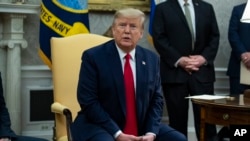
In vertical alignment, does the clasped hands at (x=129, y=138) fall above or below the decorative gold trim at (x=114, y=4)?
below

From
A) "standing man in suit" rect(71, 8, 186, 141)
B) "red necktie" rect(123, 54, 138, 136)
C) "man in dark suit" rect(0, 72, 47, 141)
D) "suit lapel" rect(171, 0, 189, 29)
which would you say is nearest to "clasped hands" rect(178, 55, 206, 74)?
"suit lapel" rect(171, 0, 189, 29)

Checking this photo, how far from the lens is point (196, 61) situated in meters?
3.65

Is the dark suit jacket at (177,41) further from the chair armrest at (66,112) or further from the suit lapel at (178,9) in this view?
the chair armrest at (66,112)

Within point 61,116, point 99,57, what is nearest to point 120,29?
point 99,57

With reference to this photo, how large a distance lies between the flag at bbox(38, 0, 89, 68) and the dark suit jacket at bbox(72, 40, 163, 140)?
1.19m

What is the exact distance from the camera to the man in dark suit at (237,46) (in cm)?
408

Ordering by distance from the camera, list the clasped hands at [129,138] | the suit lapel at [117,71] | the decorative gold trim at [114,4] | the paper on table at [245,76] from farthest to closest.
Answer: the decorative gold trim at [114,4] → the paper on table at [245,76] → the suit lapel at [117,71] → the clasped hands at [129,138]

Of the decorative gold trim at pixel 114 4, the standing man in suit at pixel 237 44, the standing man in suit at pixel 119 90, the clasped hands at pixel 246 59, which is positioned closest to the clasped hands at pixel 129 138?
the standing man in suit at pixel 119 90

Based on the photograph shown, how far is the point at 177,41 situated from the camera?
3723 millimetres

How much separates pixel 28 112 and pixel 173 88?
135cm

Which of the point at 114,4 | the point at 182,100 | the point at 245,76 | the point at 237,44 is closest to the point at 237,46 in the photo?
the point at 237,44

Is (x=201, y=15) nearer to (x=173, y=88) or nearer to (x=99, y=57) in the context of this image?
(x=173, y=88)

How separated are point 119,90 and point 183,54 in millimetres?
1369

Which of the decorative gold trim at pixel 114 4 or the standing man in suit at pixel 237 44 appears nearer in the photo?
the standing man in suit at pixel 237 44
